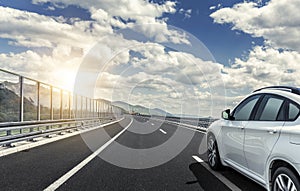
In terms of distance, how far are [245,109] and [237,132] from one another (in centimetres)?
55

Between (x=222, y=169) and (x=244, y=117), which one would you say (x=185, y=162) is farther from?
(x=244, y=117)

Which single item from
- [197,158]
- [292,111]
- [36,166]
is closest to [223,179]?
[292,111]

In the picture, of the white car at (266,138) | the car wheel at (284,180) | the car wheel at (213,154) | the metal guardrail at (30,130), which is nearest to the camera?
the car wheel at (284,180)

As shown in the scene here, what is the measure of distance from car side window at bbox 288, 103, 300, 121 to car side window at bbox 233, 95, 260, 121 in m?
1.31

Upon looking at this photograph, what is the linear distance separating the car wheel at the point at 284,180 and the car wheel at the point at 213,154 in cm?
282

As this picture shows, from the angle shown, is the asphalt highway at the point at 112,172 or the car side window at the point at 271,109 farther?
the asphalt highway at the point at 112,172

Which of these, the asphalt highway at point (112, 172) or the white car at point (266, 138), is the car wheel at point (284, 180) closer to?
the white car at point (266, 138)

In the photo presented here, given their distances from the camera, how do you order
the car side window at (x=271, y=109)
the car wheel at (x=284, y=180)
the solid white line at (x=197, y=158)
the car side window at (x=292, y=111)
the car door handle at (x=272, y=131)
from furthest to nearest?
the solid white line at (x=197, y=158), the car side window at (x=271, y=109), the car door handle at (x=272, y=131), the car side window at (x=292, y=111), the car wheel at (x=284, y=180)

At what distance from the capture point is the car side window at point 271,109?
530 centimetres

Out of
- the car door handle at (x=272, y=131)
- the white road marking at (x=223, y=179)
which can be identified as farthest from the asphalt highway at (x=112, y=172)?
the car door handle at (x=272, y=131)

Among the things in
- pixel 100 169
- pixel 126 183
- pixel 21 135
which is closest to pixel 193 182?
pixel 126 183

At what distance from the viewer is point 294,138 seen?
4.43 m

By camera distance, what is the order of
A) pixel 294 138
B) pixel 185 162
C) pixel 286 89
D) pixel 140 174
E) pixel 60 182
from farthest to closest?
pixel 185 162
pixel 140 174
pixel 60 182
pixel 286 89
pixel 294 138

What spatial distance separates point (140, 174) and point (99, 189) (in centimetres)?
168
